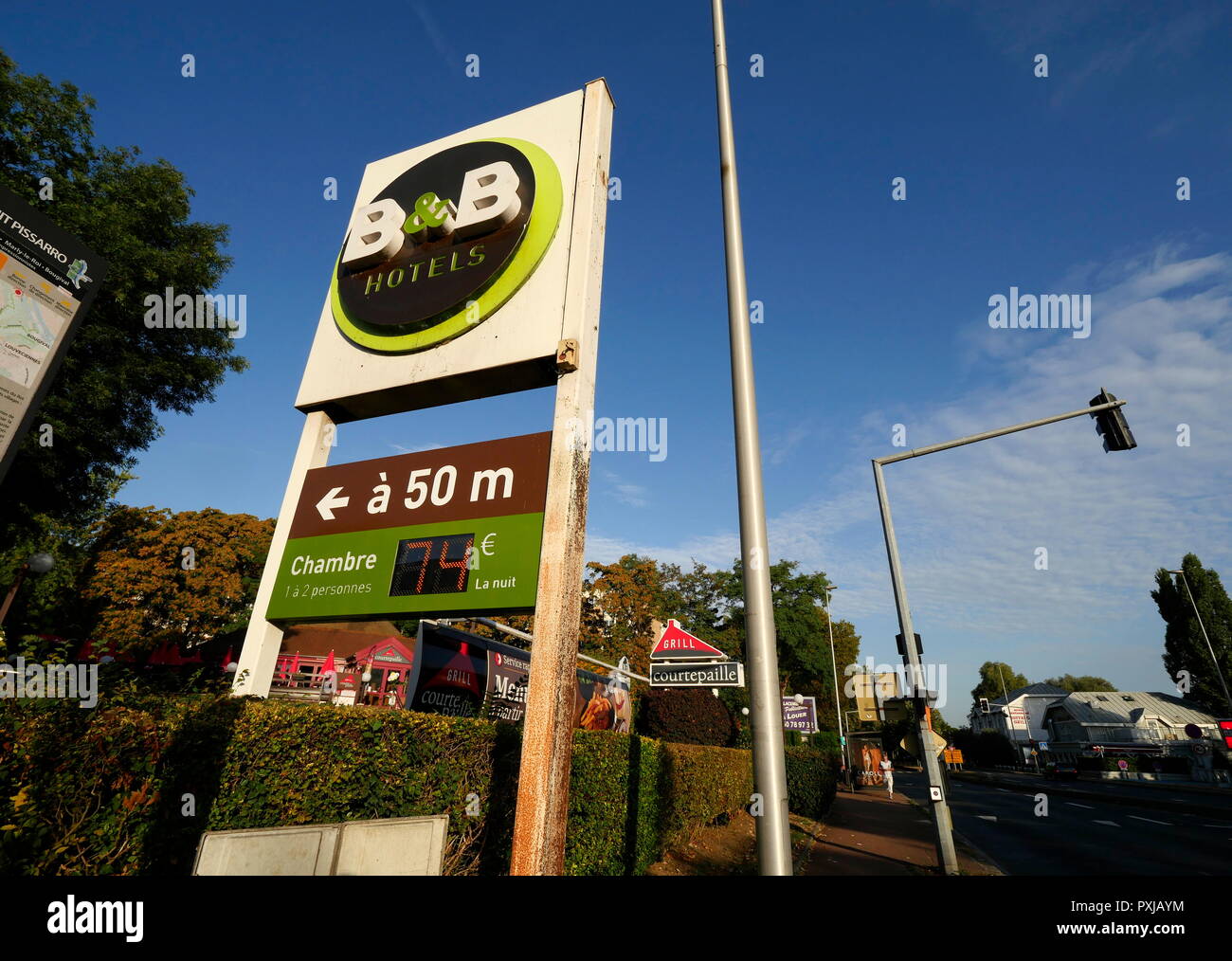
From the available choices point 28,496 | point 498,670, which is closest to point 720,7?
point 498,670

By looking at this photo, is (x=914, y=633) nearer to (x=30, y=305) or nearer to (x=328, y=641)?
(x=30, y=305)

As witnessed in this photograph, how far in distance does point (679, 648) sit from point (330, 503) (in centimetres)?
564

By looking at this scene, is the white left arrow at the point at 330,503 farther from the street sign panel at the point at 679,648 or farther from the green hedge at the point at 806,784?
the green hedge at the point at 806,784

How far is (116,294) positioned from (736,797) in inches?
817

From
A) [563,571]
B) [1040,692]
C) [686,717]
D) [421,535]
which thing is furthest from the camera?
[1040,692]

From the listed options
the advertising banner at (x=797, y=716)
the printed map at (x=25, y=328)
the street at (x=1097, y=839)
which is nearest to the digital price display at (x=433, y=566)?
the printed map at (x=25, y=328)

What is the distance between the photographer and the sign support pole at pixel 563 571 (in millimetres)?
4246

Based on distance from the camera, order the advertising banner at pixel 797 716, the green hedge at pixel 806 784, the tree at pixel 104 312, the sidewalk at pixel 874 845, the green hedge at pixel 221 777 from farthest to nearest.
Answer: the advertising banner at pixel 797 716
the green hedge at pixel 806 784
the tree at pixel 104 312
the sidewalk at pixel 874 845
the green hedge at pixel 221 777

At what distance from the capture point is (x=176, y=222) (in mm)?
16609

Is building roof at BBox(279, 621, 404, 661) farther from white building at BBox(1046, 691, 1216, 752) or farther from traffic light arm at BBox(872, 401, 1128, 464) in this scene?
white building at BBox(1046, 691, 1216, 752)

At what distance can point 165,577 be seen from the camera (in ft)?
104

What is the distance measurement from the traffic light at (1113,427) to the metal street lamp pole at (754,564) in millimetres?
8703

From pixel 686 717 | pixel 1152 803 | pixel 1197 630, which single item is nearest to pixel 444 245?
pixel 686 717
